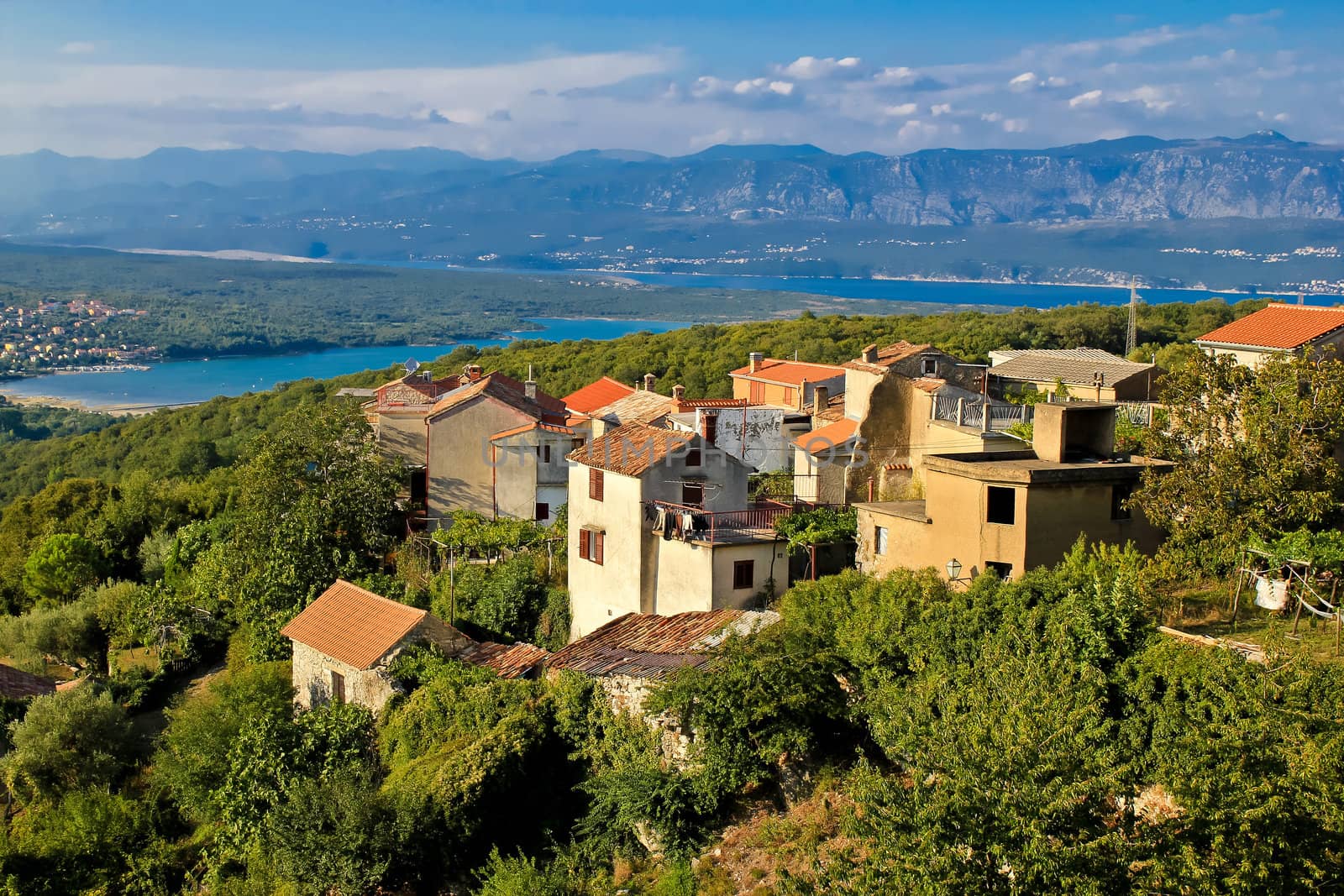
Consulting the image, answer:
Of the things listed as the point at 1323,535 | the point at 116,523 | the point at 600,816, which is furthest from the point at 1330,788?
the point at 116,523

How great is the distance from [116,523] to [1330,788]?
3948 cm

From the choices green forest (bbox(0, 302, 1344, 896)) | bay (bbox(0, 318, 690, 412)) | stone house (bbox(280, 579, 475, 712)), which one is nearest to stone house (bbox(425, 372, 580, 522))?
green forest (bbox(0, 302, 1344, 896))

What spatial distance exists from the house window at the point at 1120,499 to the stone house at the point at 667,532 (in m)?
5.85

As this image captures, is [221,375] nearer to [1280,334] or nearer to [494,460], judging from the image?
[494,460]

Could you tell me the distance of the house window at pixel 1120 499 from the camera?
21109mm

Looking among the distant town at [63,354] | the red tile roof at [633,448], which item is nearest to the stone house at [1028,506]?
the red tile roof at [633,448]

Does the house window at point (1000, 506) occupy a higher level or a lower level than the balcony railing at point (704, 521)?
higher

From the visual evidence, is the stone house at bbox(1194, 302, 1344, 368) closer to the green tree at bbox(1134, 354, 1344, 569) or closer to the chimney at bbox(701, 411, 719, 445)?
the green tree at bbox(1134, 354, 1344, 569)

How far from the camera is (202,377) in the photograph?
569 ft

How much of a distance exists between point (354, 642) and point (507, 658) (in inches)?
126

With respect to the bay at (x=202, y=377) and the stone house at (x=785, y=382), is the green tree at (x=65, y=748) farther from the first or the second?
the bay at (x=202, y=377)

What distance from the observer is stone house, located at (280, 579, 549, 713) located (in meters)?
Answer: 23.8

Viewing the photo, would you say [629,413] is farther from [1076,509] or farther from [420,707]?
[1076,509]

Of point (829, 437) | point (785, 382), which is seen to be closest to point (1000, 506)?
point (829, 437)
